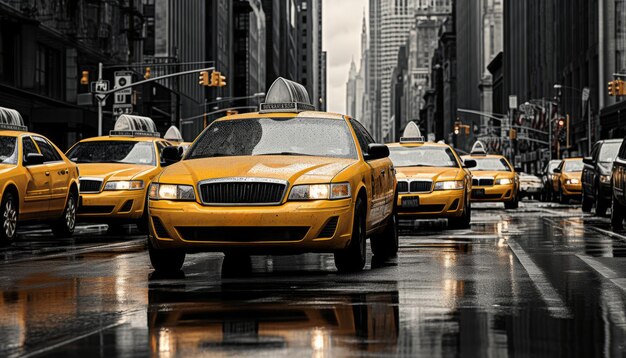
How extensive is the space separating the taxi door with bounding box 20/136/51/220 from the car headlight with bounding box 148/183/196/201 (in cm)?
652

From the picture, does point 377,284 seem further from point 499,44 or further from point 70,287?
point 499,44

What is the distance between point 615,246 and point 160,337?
9.92m

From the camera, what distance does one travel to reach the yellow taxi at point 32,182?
16500mm

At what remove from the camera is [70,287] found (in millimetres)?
10125

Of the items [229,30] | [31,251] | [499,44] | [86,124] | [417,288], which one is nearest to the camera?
[417,288]

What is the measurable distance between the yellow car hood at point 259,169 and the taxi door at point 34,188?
621 centimetres

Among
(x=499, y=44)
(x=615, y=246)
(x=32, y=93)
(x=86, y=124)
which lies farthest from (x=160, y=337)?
(x=499, y=44)

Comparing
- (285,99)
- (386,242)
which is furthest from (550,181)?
(285,99)

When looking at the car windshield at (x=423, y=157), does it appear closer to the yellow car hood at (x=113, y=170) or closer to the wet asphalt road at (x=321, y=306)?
the yellow car hood at (x=113, y=170)

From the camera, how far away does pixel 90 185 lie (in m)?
20.0

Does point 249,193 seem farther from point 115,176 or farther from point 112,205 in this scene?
point 115,176

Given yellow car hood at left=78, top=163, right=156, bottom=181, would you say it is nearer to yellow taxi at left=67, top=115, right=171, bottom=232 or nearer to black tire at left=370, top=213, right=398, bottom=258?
yellow taxi at left=67, top=115, right=171, bottom=232

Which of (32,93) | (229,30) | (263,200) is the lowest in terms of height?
(263,200)

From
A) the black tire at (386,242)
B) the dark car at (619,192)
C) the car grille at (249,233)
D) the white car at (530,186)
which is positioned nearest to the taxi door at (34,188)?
the black tire at (386,242)
